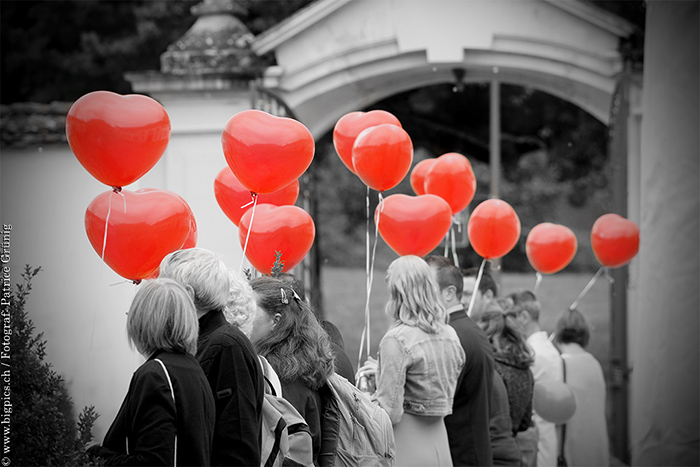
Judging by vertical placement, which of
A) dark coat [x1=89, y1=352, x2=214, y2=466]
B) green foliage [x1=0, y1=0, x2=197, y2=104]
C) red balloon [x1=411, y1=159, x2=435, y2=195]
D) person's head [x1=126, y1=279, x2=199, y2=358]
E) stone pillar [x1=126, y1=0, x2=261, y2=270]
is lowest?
dark coat [x1=89, y1=352, x2=214, y2=466]

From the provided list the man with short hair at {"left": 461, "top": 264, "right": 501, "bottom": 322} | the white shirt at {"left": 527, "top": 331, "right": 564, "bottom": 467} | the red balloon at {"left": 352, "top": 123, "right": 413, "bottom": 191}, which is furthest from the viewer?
the white shirt at {"left": 527, "top": 331, "right": 564, "bottom": 467}

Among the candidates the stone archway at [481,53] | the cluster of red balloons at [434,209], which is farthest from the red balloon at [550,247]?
the stone archway at [481,53]

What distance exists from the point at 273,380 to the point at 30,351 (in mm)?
1144

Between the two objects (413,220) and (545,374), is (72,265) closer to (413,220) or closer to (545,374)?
(413,220)

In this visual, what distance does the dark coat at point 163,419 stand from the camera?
212 cm

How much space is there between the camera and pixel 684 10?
6.06 ft

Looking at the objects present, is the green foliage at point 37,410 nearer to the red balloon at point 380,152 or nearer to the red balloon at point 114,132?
the red balloon at point 114,132

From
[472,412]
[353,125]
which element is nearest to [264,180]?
[353,125]

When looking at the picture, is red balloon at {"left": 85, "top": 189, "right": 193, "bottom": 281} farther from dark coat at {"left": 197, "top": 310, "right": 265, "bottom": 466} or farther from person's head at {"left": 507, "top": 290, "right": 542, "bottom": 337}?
person's head at {"left": 507, "top": 290, "right": 542, "bottom": 337}

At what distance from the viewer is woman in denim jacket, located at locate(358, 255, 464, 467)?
3.36 m

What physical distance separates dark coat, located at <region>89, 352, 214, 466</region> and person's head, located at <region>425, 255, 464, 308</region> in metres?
1.79

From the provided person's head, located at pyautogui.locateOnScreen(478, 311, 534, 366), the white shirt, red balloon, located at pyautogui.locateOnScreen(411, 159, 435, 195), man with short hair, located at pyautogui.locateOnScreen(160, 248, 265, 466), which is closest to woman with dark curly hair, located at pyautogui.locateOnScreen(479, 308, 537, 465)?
person's head, located at pyautogui.locateOnScreen(478, 311, 534, 366)

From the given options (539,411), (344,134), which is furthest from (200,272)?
(539,411)

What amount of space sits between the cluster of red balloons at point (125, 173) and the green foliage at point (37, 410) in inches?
15.1
